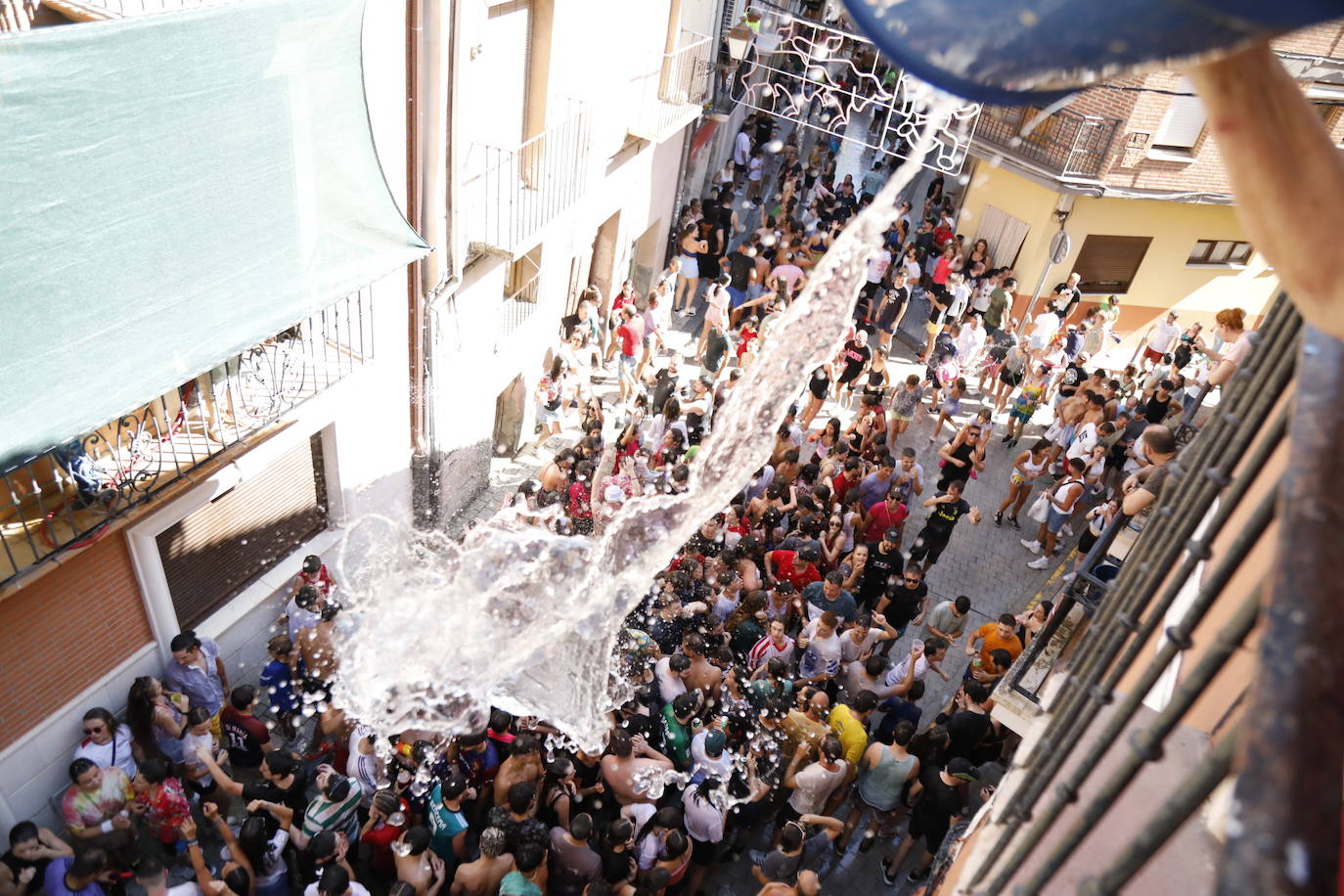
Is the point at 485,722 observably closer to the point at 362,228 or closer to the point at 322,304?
the point at 322,304

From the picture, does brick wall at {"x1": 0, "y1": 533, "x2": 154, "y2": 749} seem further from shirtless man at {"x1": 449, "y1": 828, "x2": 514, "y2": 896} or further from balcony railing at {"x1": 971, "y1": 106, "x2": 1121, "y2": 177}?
balcony railing at {"x1": 971, "y1": 106, "x2": 1121, "y2": 177}

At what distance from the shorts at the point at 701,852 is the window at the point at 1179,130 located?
1558 cm

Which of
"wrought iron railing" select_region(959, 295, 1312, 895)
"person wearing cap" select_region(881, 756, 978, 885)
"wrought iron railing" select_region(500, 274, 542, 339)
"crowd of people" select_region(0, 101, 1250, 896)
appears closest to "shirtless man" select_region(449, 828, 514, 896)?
"crowd of people" select_region(0, 101, 1250, 896)

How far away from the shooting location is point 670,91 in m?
14.0

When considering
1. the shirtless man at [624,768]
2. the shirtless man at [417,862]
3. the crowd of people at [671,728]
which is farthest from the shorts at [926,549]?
the shirtless man at [417,862]

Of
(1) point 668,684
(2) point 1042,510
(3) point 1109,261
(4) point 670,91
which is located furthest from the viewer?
(3) point 1109,261

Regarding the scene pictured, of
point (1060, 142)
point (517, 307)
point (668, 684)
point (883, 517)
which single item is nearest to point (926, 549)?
point (883, 517)

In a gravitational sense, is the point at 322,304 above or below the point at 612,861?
above

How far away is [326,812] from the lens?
5.93 meters

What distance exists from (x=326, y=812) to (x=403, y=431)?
441 cm

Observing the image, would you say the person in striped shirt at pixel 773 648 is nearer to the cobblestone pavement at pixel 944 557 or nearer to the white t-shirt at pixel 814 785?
the white t-shirt at pixel 814 785

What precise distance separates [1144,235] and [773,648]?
14702 mm

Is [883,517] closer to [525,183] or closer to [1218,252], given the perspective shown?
[525,183]

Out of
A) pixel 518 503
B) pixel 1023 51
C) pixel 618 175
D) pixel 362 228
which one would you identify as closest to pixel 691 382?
pixel 618 175
